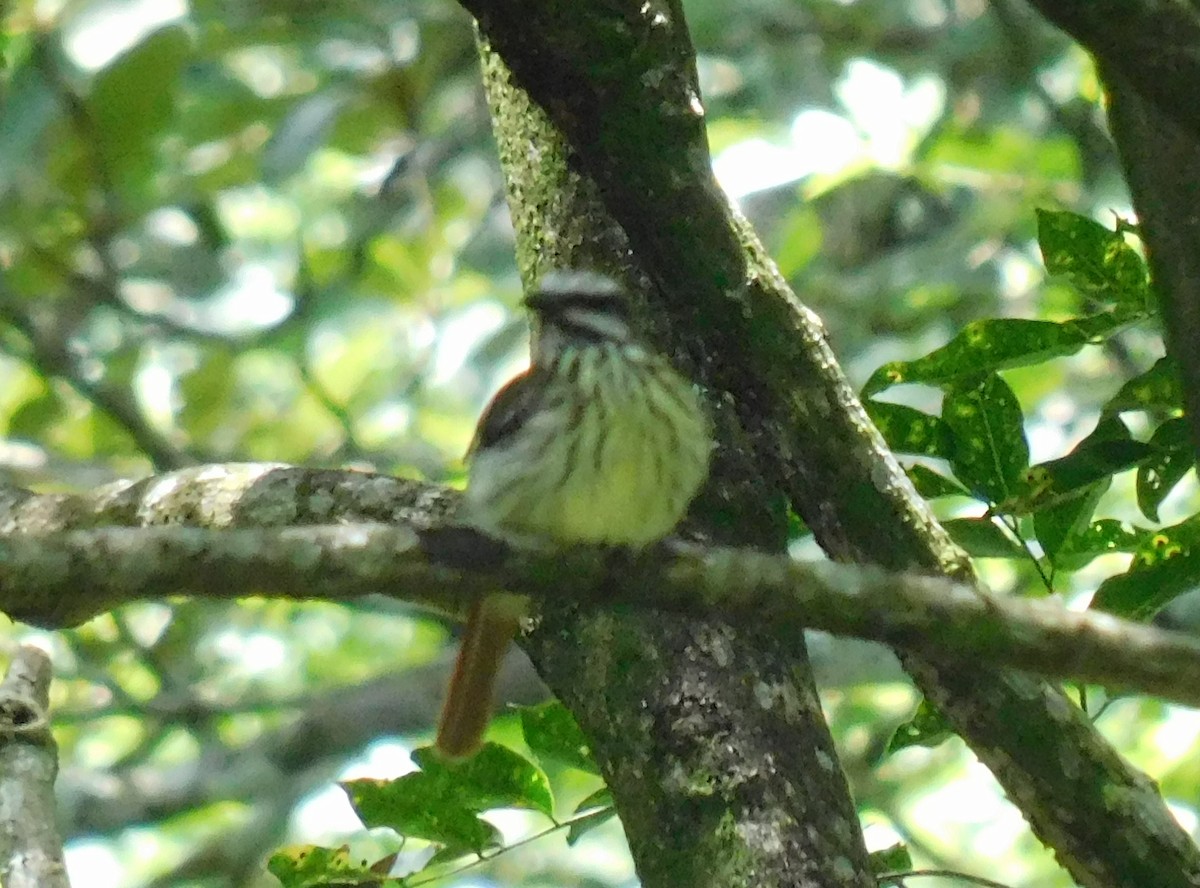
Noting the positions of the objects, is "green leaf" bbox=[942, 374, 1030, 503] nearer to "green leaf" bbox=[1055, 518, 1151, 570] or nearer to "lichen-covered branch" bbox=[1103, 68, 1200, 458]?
"green leaf" bbox=[1055, 518, 1151, 570]

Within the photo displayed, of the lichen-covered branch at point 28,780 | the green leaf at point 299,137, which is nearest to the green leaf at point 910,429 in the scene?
the lichen-covered branch at point 28,780

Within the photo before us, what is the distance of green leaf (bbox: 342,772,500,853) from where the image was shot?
7.93 feet

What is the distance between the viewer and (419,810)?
2441 millimetres

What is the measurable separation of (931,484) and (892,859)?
1.86 feet

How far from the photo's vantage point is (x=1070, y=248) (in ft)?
7.02

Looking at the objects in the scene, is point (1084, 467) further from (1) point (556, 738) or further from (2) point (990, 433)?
(1) point (556, 738)

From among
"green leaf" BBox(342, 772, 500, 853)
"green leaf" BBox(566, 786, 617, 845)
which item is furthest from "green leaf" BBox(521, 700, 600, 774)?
"green leaf" BBox(342, 772, 500, 853)

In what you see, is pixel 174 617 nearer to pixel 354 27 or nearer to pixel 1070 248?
pixel 354 27

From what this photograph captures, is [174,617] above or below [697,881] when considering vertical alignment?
above

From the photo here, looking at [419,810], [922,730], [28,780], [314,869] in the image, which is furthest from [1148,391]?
[28,780]

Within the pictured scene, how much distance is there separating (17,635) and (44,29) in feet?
7.09

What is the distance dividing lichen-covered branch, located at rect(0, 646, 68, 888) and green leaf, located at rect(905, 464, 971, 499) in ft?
4.43

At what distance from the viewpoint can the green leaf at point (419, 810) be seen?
2.42m

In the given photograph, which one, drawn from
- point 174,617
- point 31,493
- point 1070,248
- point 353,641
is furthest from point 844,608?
point 353,641
